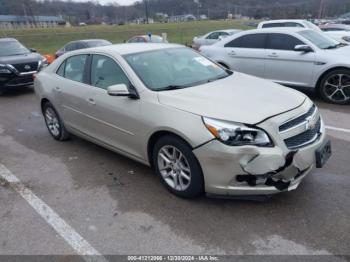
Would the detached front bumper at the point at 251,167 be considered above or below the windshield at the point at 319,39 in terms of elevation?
below

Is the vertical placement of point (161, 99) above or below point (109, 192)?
above

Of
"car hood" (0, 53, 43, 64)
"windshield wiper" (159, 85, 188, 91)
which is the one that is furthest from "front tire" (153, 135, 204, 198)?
"car hood" (0, 53, 43, 64)

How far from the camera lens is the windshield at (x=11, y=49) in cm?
1020

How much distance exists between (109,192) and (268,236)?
6.03 feet

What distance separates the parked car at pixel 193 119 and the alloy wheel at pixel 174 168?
0.4 inches

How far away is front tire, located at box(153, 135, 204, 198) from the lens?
10.5ft

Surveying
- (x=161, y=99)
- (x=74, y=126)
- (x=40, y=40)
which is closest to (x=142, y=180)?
(x=161, y=99)

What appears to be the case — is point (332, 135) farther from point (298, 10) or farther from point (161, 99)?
Result: point (298, 10)

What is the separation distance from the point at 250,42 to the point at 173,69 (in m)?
4.46

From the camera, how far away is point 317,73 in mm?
6738

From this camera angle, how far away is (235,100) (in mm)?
3357

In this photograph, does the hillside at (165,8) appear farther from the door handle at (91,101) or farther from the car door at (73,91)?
the door handle at (91,101)

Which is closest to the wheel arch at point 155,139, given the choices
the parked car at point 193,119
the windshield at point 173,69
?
the parked car at point 193,119

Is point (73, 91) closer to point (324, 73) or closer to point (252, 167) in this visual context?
point (252, 167)
